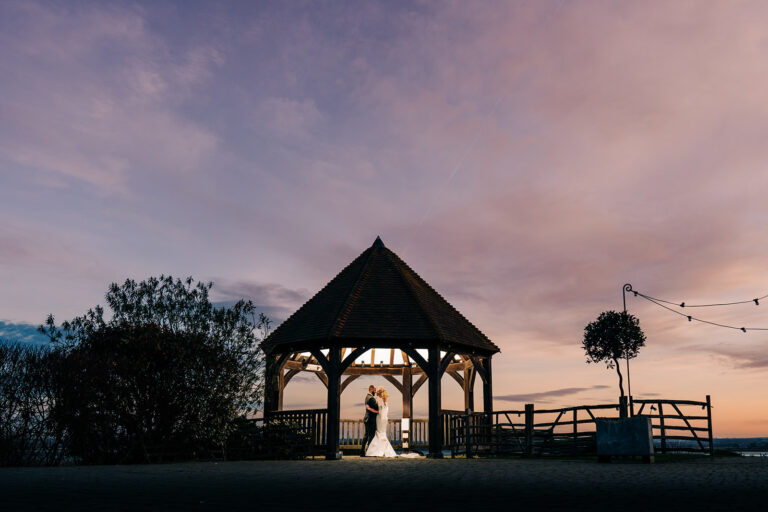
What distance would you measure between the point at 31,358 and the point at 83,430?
6.75ft

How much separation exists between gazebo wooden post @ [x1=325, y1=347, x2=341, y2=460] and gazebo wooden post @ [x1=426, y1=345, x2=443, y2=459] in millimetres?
2675

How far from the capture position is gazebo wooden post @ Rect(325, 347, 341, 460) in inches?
723

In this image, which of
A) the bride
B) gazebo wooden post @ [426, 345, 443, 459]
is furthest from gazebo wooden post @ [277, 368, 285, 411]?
gazebo wooden post @ [426, 345, 443, 459]

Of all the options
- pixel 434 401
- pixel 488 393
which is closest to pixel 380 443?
pixel 434 401

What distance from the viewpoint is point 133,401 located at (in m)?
16.3

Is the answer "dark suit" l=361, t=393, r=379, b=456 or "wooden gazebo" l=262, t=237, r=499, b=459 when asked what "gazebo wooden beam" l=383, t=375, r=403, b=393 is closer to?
"wooden gazebo" l=262, t=237, r=499, b=459

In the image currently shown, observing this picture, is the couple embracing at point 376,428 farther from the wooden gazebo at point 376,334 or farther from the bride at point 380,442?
the wooden gazebo at point 376,334

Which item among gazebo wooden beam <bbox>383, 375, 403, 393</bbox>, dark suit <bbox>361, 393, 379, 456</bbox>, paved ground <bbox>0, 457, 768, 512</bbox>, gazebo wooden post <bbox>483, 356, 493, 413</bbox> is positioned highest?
gazebo wooden beam <bbox>383, 375, 403, 393</bbox>

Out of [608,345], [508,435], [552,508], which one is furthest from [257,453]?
[608,345]

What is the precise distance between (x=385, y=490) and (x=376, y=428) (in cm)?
1057

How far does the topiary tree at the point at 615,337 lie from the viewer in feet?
147

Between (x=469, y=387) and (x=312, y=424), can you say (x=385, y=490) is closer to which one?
(x=312, y=424)

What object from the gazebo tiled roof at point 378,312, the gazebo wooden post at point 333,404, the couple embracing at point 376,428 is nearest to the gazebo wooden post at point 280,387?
the gazebo tiled roof at point 378,312

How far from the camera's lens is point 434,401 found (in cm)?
1927
